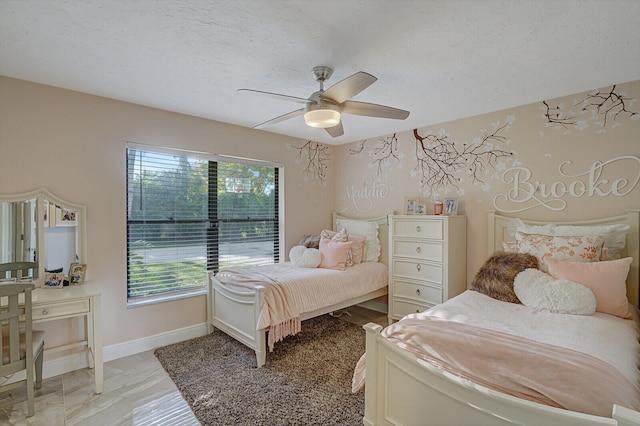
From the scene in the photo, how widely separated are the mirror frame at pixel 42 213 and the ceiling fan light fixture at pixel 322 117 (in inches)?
84.8

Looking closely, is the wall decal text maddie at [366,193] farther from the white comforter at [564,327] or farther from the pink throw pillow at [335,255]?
the white comforter at [564,327]

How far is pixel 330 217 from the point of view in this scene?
188 inches

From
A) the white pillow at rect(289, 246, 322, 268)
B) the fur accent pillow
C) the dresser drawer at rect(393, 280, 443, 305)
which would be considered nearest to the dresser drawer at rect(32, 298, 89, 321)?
the white pillow at rect(289, 246, 322, 268)

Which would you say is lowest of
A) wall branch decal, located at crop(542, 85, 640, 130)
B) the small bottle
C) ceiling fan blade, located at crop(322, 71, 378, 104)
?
the small bottle

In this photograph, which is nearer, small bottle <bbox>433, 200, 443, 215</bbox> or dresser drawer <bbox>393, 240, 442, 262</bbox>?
dresser drawer <bbox>393, 240, 442, 262</bbox>

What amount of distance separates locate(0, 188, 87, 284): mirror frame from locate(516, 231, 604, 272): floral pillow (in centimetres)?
377

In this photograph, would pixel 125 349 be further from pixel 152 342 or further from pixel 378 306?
pixel 378 306

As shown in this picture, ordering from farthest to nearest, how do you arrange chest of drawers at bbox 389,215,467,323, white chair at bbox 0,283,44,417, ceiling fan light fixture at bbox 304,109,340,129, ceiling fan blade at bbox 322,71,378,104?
chest of drawers at bbox 389,215,467,323, ceiling fan light fixture at bbox 304,109,340,129, white chair at bbox 0,283,44,417, ceiling fan blade at bbox 322,71,378,104

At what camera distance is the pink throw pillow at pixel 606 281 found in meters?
2.03

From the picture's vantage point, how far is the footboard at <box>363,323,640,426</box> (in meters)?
1.08

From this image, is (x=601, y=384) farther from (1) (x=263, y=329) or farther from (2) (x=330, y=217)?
(2) (x=330, y=217)

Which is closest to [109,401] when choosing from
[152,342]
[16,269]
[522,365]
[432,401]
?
[152,342]

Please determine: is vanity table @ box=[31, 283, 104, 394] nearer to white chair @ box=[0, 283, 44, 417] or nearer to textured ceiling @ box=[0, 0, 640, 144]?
white chair @ box=[0, 283, 44, 417]

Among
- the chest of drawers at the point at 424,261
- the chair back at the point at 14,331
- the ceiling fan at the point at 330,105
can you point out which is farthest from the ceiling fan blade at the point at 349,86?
the chair back at the point at 14,331
